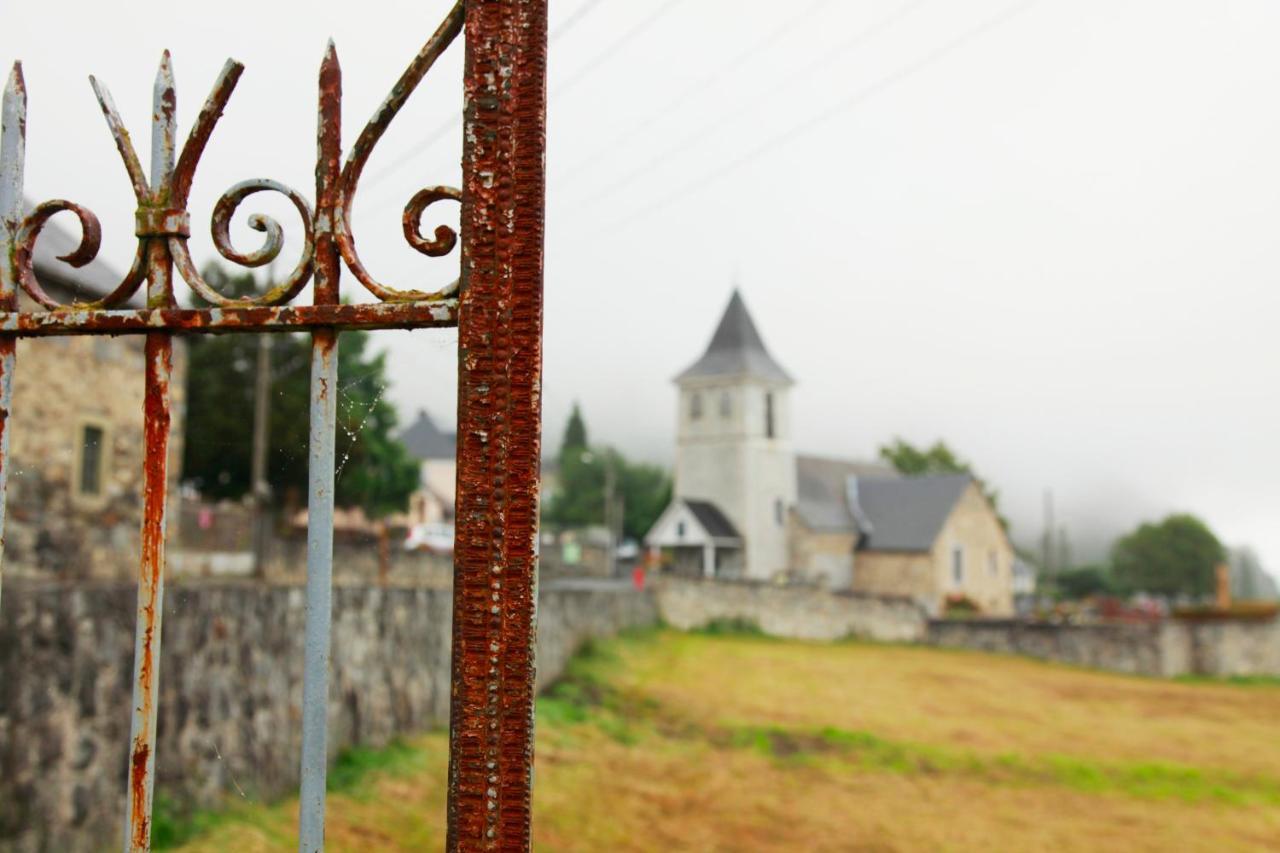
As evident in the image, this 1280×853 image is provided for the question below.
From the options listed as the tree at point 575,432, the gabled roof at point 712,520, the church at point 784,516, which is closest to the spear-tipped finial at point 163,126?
the church at point 784,516

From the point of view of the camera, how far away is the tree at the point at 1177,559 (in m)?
68.8

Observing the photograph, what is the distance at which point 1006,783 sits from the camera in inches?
490

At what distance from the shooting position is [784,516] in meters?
47.5

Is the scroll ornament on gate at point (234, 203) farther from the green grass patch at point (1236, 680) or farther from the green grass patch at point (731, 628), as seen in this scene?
the green grass patch at point (1236, 680)

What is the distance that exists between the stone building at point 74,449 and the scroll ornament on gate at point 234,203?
1310cm

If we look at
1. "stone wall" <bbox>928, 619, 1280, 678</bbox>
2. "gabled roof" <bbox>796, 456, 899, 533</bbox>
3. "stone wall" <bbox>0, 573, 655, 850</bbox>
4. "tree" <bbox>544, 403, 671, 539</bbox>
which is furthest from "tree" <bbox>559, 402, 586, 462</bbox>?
"stone wall" <bbox>0, 573, 655, 850</bbox>

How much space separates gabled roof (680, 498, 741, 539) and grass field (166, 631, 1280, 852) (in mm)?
23391

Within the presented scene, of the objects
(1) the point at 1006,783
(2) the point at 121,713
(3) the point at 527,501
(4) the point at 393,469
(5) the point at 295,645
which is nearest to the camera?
(3) the point at 527,501

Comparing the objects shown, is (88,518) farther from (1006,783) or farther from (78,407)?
(1006,783)

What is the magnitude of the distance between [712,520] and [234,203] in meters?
44.9

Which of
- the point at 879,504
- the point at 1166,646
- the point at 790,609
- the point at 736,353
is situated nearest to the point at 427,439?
the point at 736,353

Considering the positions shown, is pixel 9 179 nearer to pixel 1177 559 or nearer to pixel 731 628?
pixel 731 628

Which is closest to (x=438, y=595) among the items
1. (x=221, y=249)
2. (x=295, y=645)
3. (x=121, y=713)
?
(x=295, y=645)

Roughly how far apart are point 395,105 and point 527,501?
0.65 m
